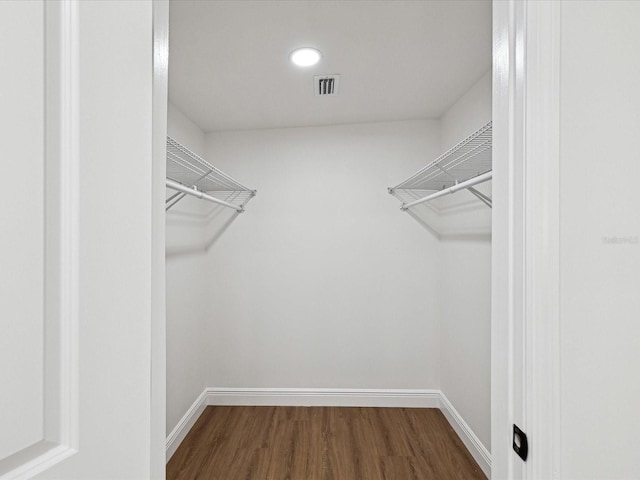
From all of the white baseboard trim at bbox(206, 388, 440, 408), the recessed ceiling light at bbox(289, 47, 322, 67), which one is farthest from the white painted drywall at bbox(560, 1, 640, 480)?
the white baseboard trim at bbox(206, 388, 440, 408)

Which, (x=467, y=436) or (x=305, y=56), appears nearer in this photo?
(x=305, y=56)

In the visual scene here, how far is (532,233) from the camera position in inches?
26.0

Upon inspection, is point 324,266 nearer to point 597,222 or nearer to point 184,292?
point 184,292

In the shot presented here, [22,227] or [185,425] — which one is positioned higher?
[22,227]

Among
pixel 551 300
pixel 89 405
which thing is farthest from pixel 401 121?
pixel 89 405

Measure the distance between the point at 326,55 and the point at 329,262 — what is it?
5.01 ft

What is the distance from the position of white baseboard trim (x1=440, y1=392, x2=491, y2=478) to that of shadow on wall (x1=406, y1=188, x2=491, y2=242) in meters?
1.19

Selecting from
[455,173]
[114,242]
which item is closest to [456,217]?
[455,173]

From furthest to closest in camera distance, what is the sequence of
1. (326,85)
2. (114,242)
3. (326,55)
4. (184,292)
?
(184,292)
(326,85)
(326,55)
(114,242)

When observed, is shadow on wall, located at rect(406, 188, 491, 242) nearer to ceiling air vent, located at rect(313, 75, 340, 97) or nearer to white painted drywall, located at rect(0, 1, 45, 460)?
ceiling air vent, located at rect(313, 75, 340, 97)

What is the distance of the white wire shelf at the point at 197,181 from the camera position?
1.66m

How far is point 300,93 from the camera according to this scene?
212 cm

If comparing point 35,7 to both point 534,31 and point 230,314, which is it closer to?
point 534,31

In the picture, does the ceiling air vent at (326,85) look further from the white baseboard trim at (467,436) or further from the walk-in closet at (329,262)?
the white baseboard trim at (467,436)
